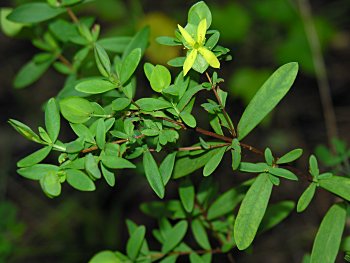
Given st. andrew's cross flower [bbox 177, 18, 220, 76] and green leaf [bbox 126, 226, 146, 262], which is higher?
st. andrew's cross flower [bbox 177, 18, 220, 76]

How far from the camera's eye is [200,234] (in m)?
1.68

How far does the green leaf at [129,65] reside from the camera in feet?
4.19

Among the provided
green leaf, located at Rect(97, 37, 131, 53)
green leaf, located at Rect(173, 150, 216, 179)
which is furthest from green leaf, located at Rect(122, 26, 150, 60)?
green leaf, located at Rect(173, 150, 216, 179)

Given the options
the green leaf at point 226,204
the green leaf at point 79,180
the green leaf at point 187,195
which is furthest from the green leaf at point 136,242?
the green leaf at point 79,180

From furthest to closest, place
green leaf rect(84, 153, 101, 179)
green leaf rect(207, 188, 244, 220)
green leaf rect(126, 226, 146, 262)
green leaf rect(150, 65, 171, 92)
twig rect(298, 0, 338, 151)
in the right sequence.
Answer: twig rect(298, 0, 338, 151) → green leaf rect(207, 188, 244, 220) → green leaf rect(126, 226, 146, 262) → green leaf rect(150, 65, 171, 92) → green leaf rect(84, 153, 101, 179)

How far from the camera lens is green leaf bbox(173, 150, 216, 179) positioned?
1400 millimetres

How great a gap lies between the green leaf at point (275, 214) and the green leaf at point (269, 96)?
42 centimetres

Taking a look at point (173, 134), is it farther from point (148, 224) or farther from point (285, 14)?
point (285, 14)

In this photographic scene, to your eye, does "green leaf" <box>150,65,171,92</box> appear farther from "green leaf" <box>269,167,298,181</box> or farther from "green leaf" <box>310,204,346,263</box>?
"green leaf" <box>310,204,346,263</box>

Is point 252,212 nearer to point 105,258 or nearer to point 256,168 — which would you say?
point 256,168

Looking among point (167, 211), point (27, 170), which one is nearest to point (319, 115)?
point (167, 211)

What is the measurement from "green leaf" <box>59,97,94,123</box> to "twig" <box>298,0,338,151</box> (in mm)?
1816

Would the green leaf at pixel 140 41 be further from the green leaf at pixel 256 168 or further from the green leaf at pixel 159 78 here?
the green leaf at pixel 256 168

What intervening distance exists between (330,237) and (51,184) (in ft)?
2.32
